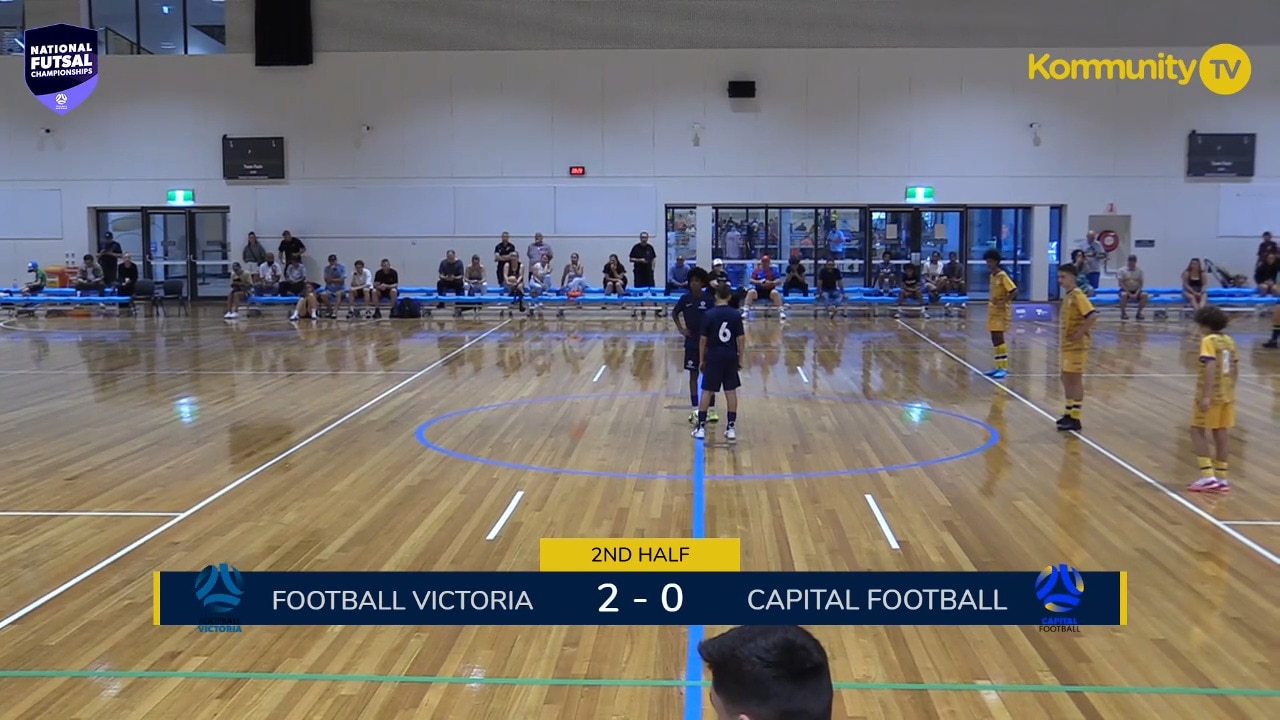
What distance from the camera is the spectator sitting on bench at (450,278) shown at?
24.0m

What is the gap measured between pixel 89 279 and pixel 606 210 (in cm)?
1147

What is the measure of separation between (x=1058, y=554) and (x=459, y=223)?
21.4 meters

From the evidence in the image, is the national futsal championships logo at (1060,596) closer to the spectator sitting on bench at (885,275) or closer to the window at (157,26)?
the spectator sitting on bench at (885,275)

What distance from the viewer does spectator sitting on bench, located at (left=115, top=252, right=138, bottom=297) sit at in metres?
24.5

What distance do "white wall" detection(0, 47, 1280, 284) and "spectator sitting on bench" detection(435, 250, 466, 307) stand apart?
8.09ft

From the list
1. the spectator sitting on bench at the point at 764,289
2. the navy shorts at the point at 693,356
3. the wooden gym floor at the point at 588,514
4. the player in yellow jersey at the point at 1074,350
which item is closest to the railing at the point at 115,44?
the wooden gym floor at the point at 588,514

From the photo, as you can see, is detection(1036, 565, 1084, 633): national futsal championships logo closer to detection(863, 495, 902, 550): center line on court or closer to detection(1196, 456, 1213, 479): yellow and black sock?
detection(863, 495, 902, 550): center line on court

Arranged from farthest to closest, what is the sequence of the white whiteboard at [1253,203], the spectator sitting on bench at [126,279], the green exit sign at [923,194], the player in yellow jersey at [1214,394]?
1. the green exit sign at [923,194]
2. the white whiteboard at [1253,203]
3. the spectator sitting on bench at [126,279]
4. the player in yellow jersey at [1214,394]

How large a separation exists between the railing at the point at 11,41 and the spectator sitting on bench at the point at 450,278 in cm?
1240

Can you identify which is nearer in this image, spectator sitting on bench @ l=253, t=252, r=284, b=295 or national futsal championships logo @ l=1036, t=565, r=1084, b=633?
national futsal championships logo @ l=1036, t=565, r=1084, b=633

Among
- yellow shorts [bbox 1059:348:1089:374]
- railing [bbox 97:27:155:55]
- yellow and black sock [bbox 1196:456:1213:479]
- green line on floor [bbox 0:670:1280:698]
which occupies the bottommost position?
green line on floor [bbox 0:670:1280:698]

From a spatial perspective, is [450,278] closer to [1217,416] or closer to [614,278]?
[614,278]

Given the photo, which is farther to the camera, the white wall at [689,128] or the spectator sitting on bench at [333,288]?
the white wall at [689,128]

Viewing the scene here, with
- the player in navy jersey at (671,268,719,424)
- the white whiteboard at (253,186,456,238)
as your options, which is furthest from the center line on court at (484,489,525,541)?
the white whiteboard at (253,186,456,238)
